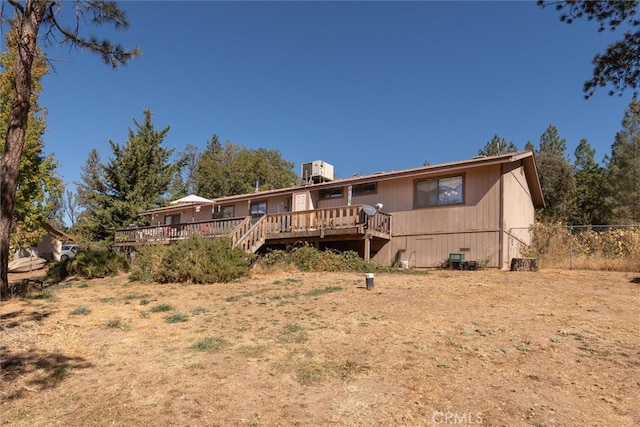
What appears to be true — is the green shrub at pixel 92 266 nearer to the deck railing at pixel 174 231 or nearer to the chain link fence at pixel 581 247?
the deck railing at pixel 174 231

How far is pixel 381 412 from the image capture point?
3693mm

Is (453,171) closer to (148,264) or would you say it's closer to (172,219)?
(148,264)

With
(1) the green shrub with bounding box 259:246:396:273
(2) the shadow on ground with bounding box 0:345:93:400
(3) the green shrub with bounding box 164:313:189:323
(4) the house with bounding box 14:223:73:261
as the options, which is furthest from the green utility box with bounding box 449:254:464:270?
(4) the house with bounding box 14:223:73:261

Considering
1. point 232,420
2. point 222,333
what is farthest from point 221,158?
point 232,420

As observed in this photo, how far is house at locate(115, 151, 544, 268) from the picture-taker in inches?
568

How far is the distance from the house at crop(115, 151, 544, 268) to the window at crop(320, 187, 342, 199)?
50mm

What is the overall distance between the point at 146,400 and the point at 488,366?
12.4 ft

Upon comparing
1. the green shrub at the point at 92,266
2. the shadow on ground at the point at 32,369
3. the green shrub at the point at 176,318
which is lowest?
the shadow on ground at the point at 32,369

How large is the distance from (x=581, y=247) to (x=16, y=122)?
17.6m

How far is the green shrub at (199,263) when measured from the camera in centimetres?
1222

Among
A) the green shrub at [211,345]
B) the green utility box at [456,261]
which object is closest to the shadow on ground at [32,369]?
the green shrub at [211,345]

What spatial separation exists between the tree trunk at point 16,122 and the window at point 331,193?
1232 cm

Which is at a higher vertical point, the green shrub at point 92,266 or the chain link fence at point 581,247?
the chain link fence at point 581,247

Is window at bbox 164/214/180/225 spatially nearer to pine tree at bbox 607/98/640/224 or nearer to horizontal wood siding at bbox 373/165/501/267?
horizontal wood siding at bbox 373/165/501/267
